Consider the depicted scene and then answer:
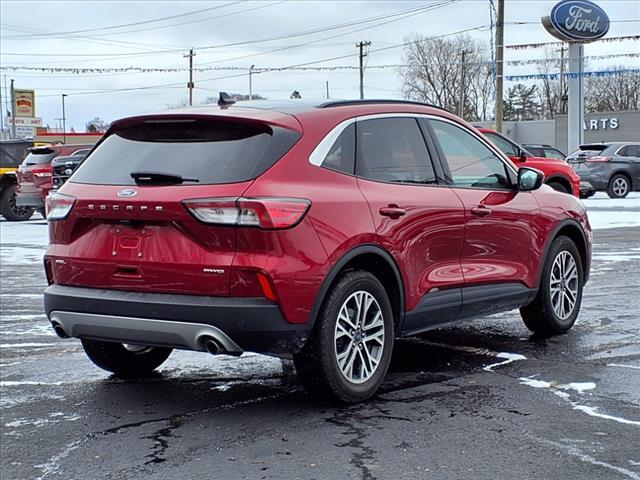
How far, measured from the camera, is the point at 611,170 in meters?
26.1

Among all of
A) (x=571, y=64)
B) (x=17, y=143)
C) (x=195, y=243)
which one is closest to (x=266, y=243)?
(x=195, y=243)

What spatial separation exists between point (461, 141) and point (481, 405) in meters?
1.98

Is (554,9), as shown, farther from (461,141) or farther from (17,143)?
(461,141)

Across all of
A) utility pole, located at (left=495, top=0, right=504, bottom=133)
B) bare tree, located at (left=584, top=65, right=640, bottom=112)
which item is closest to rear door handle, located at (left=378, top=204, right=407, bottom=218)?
utility pole, located at (left=495, top=0, right=504, bottom=133)

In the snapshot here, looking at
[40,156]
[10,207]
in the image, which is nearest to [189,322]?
[40,156]

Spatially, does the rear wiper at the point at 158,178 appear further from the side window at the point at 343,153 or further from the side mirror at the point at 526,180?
the side mirror at the point at 526,180

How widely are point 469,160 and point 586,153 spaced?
21.5 m

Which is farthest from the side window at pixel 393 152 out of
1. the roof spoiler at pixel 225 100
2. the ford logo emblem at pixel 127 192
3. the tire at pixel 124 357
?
the tire at pixel 124 357

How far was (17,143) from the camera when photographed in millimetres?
23547

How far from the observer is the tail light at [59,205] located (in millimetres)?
5359

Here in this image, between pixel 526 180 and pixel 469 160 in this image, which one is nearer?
pixel 469 160

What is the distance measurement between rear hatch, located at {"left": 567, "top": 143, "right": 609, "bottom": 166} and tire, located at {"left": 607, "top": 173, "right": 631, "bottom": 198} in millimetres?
842

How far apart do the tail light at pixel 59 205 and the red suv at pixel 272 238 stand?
1 centimetres

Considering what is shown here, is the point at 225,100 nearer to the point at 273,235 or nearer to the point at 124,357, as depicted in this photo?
the point at 273,235
